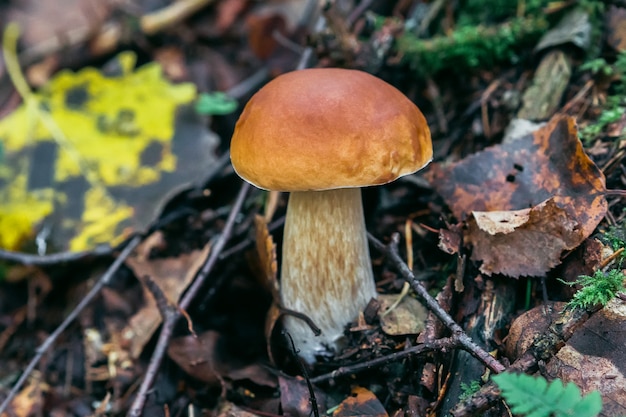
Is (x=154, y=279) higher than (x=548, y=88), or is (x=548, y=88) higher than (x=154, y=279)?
(x=548, y=88)

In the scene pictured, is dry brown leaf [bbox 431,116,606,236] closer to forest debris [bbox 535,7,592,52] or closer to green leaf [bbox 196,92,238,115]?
forest debris [bbox 535,7,592,52]

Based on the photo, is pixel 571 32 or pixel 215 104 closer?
pixel 571 32

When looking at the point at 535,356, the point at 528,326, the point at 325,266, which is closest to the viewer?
the point at 535,356

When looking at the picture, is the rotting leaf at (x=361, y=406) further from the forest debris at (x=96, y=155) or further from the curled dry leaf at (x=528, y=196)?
the forest debris at (x=96, y=155)

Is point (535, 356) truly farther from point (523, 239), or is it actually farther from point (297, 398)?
point (297, 398)

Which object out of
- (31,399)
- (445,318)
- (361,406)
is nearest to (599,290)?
(445,318)

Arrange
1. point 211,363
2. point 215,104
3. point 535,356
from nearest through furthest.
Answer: point 535,356 < point 211,363 < point 215,104

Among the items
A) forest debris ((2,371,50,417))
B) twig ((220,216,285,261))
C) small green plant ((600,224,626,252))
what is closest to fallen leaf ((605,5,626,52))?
small green plant ((600,224,626,252))
